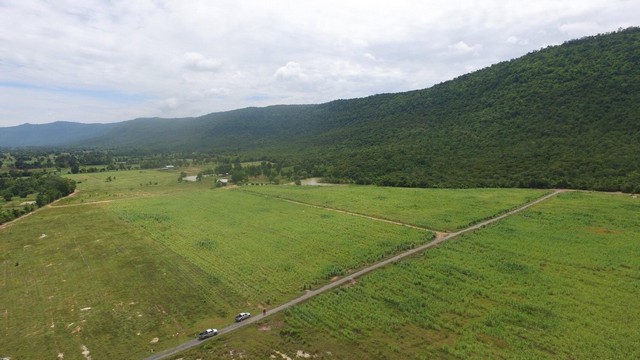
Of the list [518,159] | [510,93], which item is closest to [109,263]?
[518,159]

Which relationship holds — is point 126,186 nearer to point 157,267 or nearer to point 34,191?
point 34,191

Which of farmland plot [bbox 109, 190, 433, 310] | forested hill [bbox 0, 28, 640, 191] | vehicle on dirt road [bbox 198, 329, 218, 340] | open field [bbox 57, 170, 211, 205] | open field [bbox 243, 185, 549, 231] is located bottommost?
open field [bbox 57, 170, 211, 205]

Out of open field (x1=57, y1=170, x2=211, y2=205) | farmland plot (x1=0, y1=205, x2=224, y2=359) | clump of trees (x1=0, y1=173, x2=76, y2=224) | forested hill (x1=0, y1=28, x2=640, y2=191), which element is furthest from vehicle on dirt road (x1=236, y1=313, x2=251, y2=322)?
Answer: open field (x1=57, y1=170, x2=211, y2=205)

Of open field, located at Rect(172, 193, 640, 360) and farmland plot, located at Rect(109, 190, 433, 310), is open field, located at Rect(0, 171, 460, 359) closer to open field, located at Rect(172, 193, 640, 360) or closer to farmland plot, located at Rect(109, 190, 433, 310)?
farmland plot, located at Rect(109, 190, 433, 310)

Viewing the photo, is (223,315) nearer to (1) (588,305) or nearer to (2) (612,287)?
(1) (588,305)

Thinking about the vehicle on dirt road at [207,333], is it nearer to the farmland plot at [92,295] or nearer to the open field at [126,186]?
the farmland plot at [92,295]

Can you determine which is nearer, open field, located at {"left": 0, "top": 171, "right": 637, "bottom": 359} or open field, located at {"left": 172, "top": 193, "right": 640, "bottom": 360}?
open field, located at {"left": 172, "top": 193, "right": 640, "bottom": 360}
